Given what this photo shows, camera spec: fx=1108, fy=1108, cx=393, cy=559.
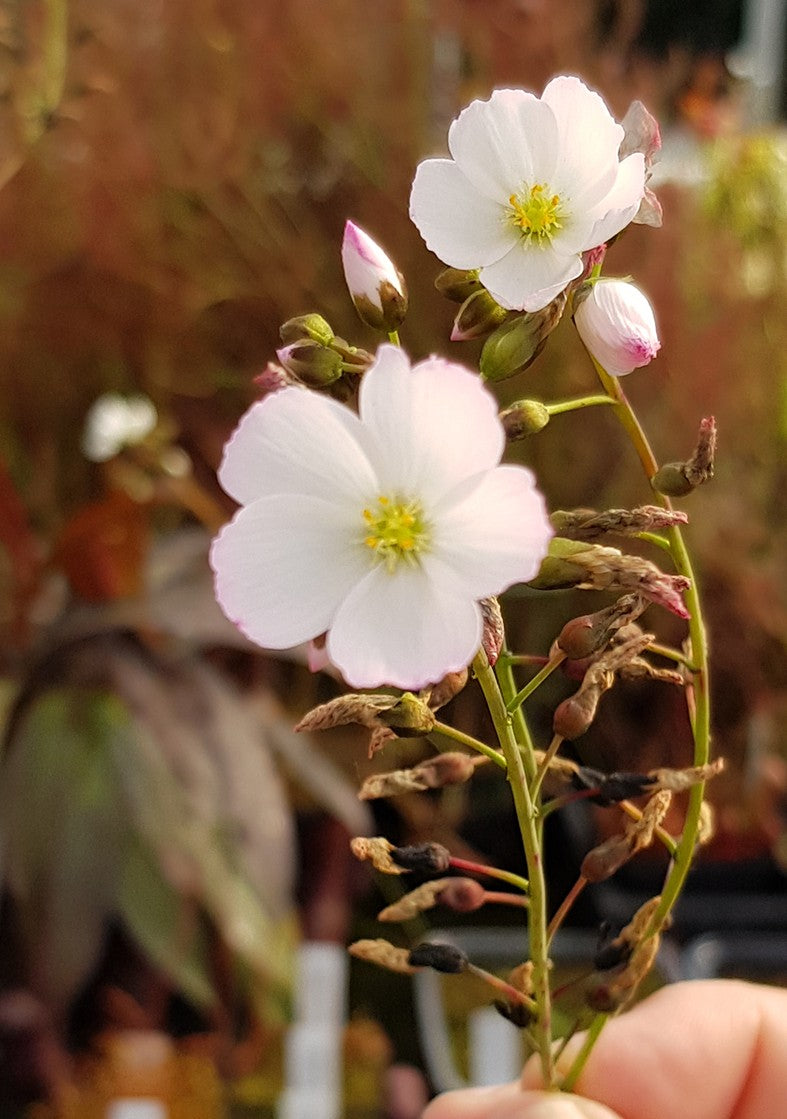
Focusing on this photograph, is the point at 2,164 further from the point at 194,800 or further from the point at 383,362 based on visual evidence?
the point at 383,362

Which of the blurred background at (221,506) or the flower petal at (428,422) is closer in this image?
the flower petal at (428,422)

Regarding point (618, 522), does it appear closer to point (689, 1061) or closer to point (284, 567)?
point (284, 567)

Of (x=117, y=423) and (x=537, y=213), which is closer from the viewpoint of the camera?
(x=537, y=213)

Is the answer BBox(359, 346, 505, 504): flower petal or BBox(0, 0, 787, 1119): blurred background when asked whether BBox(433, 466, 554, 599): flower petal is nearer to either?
BBox(359, 346, 505, 504): flower petal

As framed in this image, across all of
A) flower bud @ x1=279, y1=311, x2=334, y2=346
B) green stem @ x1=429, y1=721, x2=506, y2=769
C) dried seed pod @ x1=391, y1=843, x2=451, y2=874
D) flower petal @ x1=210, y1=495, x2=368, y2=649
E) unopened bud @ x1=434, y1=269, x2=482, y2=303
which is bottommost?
dried seed pod @ x1=391, y1=843, x2=451, y2=874

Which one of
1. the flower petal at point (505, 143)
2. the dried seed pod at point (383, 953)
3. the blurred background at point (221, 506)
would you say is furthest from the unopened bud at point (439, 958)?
the blurred background at point (221, 506)

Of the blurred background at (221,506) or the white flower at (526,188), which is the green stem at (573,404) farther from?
the blurred background at (221,506)

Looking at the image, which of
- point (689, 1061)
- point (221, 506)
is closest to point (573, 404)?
point (689, 1061)

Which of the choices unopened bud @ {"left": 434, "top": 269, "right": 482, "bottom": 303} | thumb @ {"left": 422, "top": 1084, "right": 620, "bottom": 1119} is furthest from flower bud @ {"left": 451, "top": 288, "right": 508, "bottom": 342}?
thumb @ {"left": 422, "top": 1084, "right": 620, "bottom": 1119}
